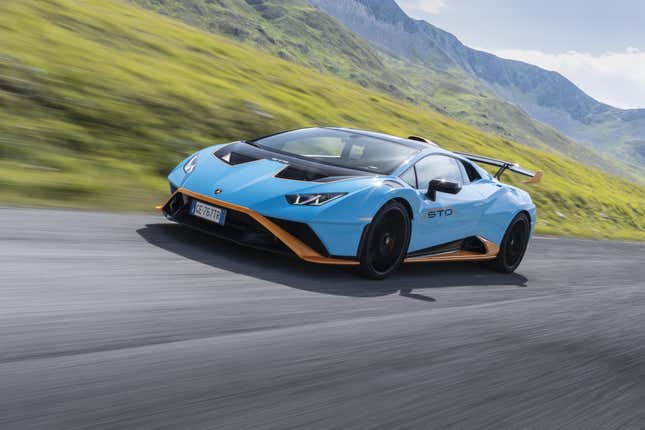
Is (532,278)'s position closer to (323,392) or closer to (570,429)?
(570,429)

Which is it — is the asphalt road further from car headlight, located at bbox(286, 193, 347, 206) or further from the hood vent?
the hood vent

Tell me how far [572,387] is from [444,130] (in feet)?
118

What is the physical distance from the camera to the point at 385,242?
556cm

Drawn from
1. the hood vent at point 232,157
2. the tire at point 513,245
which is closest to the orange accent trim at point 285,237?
the hood vent at point 232,157

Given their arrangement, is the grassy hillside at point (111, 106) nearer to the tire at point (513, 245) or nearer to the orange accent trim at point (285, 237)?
the orange accent trim at point (285, 237)

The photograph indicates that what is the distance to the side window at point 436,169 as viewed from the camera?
238 inches

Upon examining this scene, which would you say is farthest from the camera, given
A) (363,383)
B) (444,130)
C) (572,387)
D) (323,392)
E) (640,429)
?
(444,130)

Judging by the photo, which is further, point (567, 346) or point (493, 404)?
point (567, 346)

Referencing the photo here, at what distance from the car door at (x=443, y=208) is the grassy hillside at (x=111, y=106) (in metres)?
3.11

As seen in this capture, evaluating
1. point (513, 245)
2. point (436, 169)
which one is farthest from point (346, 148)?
point (513, 245)

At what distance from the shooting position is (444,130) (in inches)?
1534

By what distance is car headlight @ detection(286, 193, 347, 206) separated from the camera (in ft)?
16.5

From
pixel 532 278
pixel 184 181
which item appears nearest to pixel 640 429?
pixel 184 181

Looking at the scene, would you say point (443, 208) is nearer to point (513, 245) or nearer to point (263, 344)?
point (513, 245)
